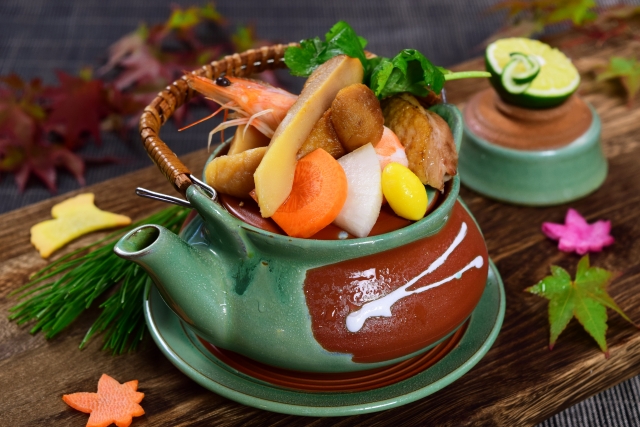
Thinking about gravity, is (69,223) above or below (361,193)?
below

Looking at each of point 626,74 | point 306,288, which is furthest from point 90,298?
A: point 626,74

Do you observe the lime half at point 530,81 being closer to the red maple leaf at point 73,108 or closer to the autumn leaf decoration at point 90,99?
the autumn leaf decoration at point 90,99

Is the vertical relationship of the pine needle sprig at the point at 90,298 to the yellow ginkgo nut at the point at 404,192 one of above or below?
below

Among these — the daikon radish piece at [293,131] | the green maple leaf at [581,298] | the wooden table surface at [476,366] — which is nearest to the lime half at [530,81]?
the wooden table surface at [476,366]

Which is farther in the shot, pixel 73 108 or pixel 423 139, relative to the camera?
pixel 73 108

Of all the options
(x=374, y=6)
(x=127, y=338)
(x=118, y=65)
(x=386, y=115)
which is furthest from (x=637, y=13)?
(x=127, y=338)

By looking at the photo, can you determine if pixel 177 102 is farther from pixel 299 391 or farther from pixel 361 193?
pixel 299 391
